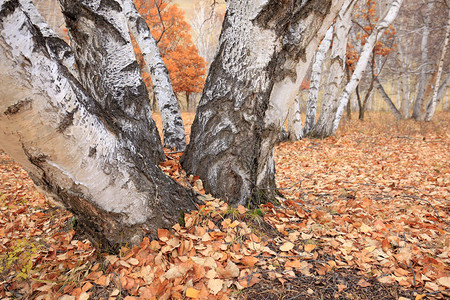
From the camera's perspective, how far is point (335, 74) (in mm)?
6719

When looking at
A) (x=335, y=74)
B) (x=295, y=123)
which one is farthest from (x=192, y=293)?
(x=335, y=74)

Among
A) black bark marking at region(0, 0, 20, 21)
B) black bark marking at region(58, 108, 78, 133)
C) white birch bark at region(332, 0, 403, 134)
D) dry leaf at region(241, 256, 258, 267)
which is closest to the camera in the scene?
black bark marking at region(0, 0, 20, 21)

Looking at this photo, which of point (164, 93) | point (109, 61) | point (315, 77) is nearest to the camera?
point (109, 61)

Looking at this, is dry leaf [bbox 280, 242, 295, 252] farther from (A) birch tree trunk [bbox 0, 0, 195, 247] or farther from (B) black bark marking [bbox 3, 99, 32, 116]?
(B) black bark marking [bbox 3, 99, 32, 116]

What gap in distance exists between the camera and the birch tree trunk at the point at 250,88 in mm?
1802

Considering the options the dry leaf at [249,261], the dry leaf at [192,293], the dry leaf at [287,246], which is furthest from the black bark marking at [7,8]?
the dry leaf at [287,246]

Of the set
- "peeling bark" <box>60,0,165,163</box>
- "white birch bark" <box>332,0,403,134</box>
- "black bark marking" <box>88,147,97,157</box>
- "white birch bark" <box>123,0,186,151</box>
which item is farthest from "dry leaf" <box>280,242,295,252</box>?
"white birch bark" <box>332,0,403,134</box>

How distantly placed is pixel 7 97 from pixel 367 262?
2.18 metres

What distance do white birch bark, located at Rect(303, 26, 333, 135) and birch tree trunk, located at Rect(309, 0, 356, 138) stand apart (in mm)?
274

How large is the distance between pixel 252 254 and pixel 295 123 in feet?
18.4

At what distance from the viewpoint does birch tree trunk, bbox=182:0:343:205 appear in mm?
1802

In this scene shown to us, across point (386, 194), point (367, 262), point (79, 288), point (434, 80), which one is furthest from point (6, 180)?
point (434, 80)

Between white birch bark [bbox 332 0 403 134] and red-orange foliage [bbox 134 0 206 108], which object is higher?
red-orange foliage [bbox 134 0 206 108]

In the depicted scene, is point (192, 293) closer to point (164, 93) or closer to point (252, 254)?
point (252, 254)
